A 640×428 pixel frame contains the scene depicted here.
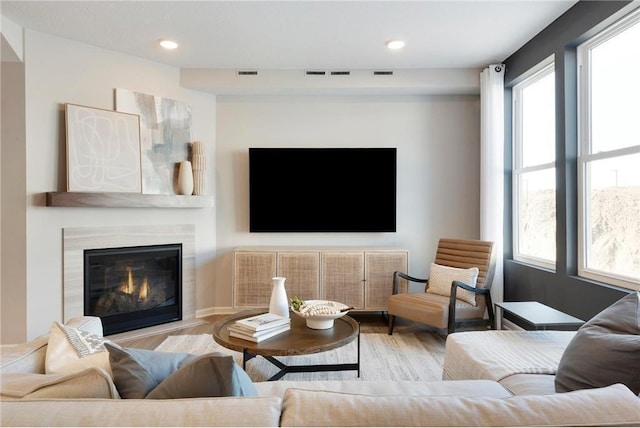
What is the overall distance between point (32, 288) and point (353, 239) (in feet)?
10.0

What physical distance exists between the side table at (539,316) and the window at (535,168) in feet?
2.86

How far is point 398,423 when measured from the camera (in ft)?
2.70

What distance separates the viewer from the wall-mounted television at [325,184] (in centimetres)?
412

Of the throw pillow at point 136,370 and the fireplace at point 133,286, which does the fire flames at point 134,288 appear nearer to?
the fireplace at point 133,286

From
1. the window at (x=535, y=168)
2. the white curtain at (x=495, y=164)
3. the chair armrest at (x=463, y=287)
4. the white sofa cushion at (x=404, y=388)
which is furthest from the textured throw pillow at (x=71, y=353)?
the white curtain at (x=495, y=164)

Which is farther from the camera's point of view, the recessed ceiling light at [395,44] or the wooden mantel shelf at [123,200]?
the recessed ceiling light at [395,44]

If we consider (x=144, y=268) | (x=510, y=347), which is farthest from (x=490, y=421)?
(x=144, y=268)

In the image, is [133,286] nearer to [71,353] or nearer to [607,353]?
[71,353]

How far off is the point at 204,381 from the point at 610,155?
9.79 feet

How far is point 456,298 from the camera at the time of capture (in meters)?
3.30

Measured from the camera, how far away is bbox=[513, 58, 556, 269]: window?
10.7 feet

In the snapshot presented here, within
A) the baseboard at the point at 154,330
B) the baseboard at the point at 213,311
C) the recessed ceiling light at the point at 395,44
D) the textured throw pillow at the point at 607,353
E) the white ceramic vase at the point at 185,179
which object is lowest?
the baseboard at the point at 154,330

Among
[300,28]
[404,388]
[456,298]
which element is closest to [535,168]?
[456,298]

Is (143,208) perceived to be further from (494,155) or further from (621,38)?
(621,38)
